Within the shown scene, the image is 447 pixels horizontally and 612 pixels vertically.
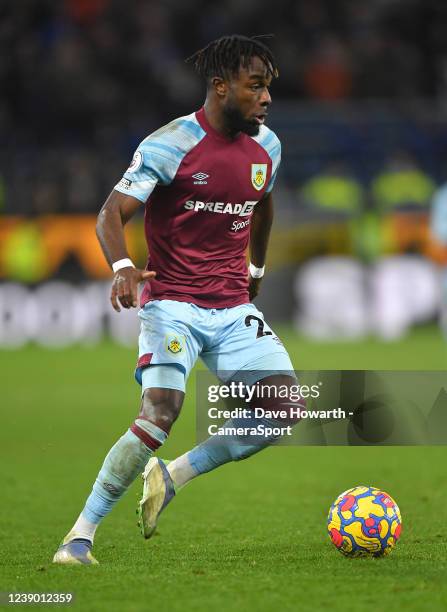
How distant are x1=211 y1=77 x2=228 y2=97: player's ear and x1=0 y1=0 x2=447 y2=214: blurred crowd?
1107 centimetres

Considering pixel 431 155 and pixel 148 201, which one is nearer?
pixel 148 201

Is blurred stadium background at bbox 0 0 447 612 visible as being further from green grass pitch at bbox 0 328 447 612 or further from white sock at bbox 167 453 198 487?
white sock at bbox 167 453 198 487

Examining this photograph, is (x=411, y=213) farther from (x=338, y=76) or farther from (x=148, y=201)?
(x=148, y=201)

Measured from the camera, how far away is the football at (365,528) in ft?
17.4

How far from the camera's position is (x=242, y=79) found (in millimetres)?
5512

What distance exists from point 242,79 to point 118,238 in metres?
0.96

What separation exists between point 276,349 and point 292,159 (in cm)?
1257

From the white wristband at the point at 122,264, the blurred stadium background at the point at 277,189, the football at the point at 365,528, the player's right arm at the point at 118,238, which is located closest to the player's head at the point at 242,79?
the player's right arm at the point at 118,238

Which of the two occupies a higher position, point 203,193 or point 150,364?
point 203,193

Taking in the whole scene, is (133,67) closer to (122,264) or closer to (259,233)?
(259,233)

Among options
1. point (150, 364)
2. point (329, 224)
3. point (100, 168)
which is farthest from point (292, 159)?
point (150, 364)

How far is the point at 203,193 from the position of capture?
217 inches

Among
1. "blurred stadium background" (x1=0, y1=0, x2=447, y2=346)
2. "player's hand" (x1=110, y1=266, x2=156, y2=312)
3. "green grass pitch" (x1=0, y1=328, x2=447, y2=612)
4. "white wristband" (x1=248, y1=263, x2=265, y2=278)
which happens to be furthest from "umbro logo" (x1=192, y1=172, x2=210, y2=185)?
"blurred stadium background" (x1=0, y1=0, x2=447, y2=346)

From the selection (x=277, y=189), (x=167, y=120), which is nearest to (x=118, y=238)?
(x=277, y=189)
